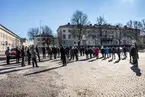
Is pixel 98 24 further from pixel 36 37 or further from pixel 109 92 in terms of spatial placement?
pixel 109 92

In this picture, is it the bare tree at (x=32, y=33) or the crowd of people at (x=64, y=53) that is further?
the bare tree at (x=32, y=33)

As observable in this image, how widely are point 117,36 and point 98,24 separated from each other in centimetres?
3528

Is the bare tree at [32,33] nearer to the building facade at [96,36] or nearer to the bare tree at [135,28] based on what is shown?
the building facade at [96,36]

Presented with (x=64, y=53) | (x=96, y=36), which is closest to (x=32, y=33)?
(x=96, y=36)

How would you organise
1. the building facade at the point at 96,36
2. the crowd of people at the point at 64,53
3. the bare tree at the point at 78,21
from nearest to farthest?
the crowd of people at the point at 64,53
the bare tree at the point at 78,21
the building facade at the point at 96,36

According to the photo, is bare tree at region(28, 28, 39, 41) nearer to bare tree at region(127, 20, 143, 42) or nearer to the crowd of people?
bare tree at region(127, 20, 143, 42)

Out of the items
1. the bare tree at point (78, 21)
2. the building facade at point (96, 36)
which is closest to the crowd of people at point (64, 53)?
the bare tree at point (78, 21)

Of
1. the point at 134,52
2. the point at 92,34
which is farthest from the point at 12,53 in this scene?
the point at 92,34

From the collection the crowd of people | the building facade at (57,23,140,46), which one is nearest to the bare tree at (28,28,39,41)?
the building facade at (57,23,140,46)

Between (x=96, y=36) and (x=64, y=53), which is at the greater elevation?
(x=96, y=36)

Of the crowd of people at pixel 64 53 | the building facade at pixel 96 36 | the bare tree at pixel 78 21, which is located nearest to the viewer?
the crowd of people at pixel 64 53

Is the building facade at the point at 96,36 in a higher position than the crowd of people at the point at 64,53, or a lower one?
higher

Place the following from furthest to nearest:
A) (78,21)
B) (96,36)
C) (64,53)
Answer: (96,36) → (78,21) → (64,53)

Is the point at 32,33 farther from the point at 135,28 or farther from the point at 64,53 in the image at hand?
the point at 64,53
